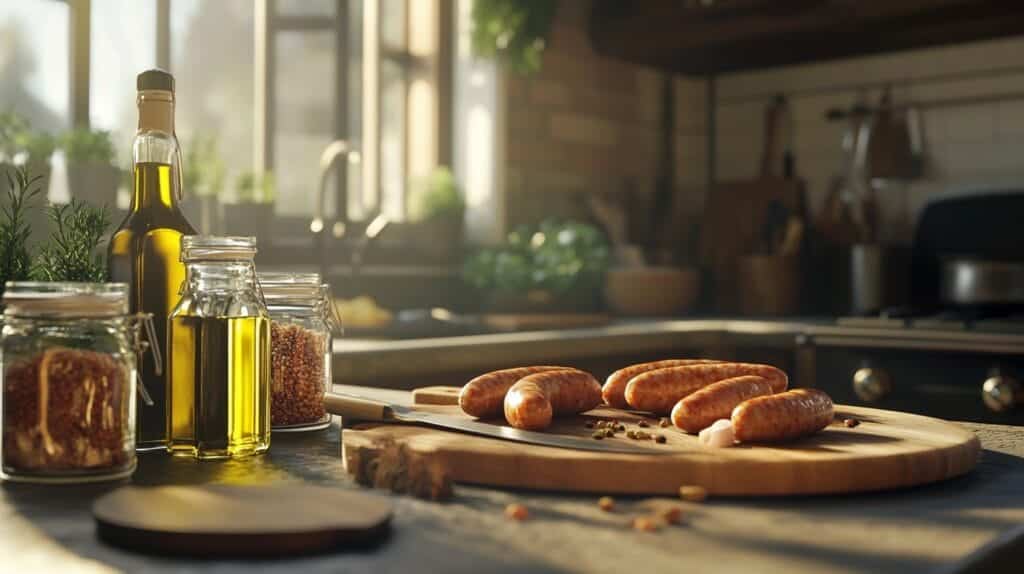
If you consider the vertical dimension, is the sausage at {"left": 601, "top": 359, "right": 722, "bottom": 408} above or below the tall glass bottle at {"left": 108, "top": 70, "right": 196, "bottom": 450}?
below

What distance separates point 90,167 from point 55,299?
1.88 metres

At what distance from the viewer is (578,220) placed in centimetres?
369

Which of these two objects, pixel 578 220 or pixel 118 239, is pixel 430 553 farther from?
pixel 578 220

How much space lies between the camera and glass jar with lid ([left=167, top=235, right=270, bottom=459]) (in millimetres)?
845

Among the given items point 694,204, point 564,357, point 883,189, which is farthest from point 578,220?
point 564,357

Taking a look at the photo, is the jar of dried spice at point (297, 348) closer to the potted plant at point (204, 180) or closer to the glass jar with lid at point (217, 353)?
the glass jar with lid at point (217, 353)

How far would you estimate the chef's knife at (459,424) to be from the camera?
0.81 meters

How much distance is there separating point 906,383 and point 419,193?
1.51 meters

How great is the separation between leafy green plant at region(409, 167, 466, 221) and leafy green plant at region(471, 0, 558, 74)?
0.38m

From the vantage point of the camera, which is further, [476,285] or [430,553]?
[476,285]

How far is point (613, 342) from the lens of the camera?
253 cm

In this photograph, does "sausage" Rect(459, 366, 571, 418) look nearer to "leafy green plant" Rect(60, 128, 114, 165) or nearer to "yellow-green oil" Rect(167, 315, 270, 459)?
"yellow-green oil" Rect(167, 315, 270, 459)

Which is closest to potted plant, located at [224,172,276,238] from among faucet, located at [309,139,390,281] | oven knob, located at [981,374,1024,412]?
faucet, located at [309,139,390,281]

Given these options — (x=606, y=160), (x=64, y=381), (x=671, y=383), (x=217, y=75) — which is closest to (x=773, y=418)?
(x=671, y=383)
